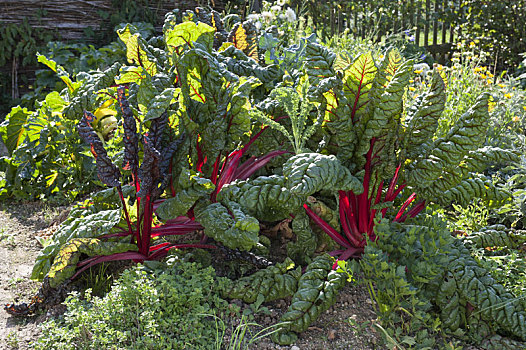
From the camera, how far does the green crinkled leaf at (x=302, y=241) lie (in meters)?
2.46

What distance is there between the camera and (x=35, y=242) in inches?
123

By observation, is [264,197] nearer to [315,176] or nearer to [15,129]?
[315,176]

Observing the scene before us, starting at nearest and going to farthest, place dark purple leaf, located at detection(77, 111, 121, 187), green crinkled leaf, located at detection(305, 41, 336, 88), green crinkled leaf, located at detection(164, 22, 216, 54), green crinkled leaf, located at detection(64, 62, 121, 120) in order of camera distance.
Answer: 1. dark purple leaf, located at detection(77, 111, 121, 187)
2. green crinkled leaf, located at detection(305, 41, 336, 88)
3. green crinkled leaf, located at detection(164, 22, 216, 54)
4. green crinkled leaf, located at detection(64, 62, 121, 120)

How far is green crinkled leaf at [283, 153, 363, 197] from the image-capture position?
6.85ft

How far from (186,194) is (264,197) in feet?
1.26

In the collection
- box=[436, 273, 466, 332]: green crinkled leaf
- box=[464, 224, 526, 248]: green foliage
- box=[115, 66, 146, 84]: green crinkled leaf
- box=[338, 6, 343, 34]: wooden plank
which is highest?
box=[338, 6, 343, 34]: wooden plank

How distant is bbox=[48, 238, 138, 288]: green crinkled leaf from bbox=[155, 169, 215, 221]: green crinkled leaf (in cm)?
34

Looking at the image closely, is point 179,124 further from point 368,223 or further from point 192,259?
point 368,223

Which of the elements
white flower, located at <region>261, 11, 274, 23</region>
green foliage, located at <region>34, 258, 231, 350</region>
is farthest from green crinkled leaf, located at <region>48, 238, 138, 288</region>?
white flower, located at <region>261, 11, 274, 23</region>

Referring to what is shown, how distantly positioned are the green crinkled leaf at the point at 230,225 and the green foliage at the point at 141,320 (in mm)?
209

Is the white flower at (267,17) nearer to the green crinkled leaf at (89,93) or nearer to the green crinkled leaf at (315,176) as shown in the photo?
the green crinkled leaf at (89,93)

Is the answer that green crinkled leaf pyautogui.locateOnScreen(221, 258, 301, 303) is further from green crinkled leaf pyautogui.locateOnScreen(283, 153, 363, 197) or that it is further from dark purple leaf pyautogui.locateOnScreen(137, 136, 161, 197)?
dark purple leaf pyautogui.locateOnScreen(137, 136, 161, 197)

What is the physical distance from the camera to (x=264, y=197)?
236cm

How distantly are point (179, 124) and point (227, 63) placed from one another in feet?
2.04
